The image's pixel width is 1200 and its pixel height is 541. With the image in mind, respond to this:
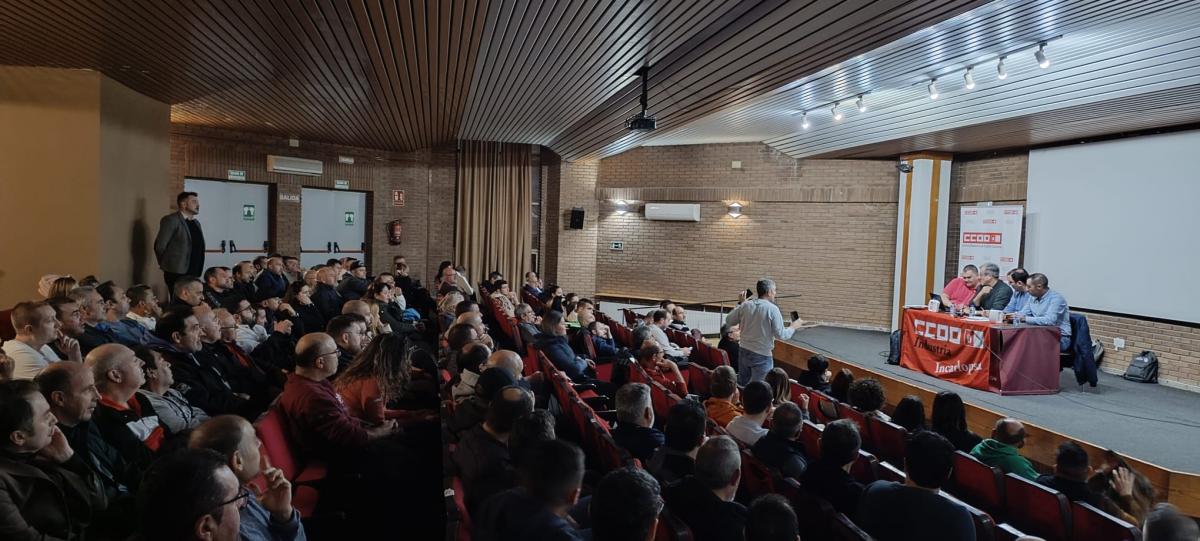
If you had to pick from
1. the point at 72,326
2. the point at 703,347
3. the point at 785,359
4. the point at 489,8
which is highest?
the point at 489,8

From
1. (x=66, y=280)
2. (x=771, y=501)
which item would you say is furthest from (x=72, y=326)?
(x=771, y=501)

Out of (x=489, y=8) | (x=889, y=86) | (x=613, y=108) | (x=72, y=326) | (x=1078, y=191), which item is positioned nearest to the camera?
(x=72, y=326)

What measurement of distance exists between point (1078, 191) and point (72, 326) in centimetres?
1097

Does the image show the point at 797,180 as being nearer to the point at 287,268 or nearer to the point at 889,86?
the point at 889,86

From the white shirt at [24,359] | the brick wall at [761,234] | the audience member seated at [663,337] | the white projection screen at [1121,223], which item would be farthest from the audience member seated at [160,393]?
the brick wall at [761,234]

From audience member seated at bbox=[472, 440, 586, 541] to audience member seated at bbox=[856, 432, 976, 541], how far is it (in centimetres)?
119

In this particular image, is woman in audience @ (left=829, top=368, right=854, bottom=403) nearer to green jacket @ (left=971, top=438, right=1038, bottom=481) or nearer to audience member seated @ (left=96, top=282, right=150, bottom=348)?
green jacket @ (left=971, top=438, right=1038, bottom=481)

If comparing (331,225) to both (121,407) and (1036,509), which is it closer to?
(121,407)

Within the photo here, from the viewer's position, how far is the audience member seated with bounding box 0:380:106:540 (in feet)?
6.36

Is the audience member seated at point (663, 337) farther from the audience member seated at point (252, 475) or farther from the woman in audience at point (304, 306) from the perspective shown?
the audience member seated at point (252, 475)

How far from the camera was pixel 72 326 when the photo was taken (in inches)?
152

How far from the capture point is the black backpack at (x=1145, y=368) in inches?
335

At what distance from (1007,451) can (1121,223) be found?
703 centimetres

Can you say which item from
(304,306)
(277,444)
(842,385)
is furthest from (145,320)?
(842,385)
